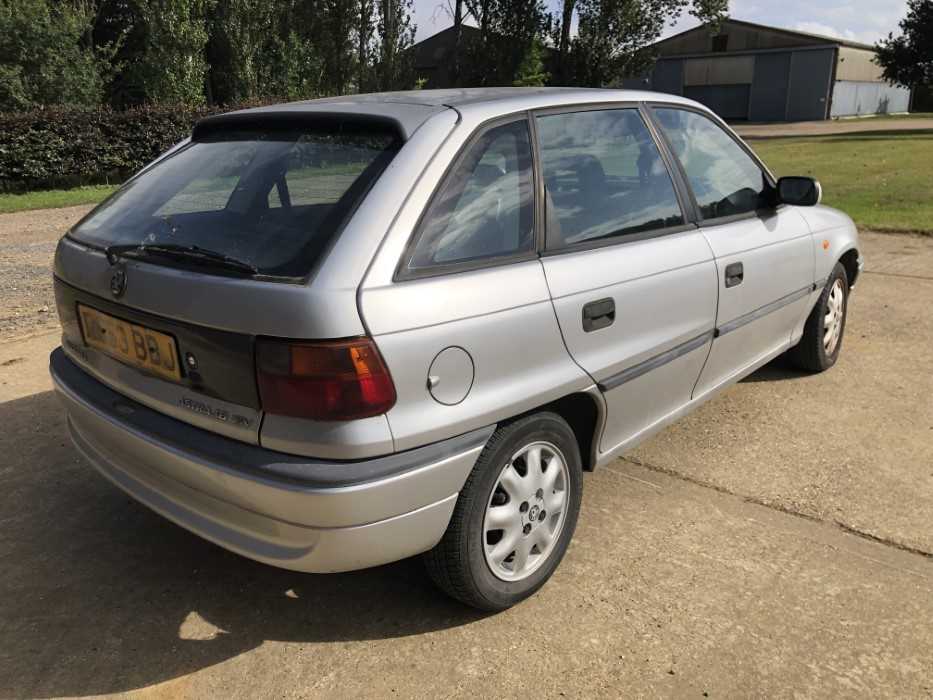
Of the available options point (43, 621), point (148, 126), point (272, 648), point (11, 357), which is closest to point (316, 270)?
point (272, 648)

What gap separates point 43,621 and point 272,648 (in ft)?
2.64

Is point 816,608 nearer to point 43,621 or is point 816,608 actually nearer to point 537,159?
point 537,159

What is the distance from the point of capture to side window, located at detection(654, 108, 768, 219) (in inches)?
133

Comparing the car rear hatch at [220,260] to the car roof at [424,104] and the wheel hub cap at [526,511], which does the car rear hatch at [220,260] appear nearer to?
the car roof at [424,104]

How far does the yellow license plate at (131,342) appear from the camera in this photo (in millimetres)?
2342

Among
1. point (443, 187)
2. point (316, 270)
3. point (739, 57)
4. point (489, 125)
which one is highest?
point (739, 57)

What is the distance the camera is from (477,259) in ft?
7.77

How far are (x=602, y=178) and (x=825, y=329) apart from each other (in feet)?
7.91

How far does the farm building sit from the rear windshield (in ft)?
157

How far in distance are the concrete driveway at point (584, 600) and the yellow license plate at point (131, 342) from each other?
33.6 inches

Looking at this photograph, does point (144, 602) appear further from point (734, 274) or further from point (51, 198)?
point (51, 198)

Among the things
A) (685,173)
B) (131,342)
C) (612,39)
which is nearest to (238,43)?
(612,39)

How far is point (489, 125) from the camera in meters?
2.53

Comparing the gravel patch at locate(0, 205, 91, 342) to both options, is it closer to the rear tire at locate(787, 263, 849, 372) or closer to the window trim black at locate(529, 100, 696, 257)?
the window trim black at locate(529, 100, 696, 257)
